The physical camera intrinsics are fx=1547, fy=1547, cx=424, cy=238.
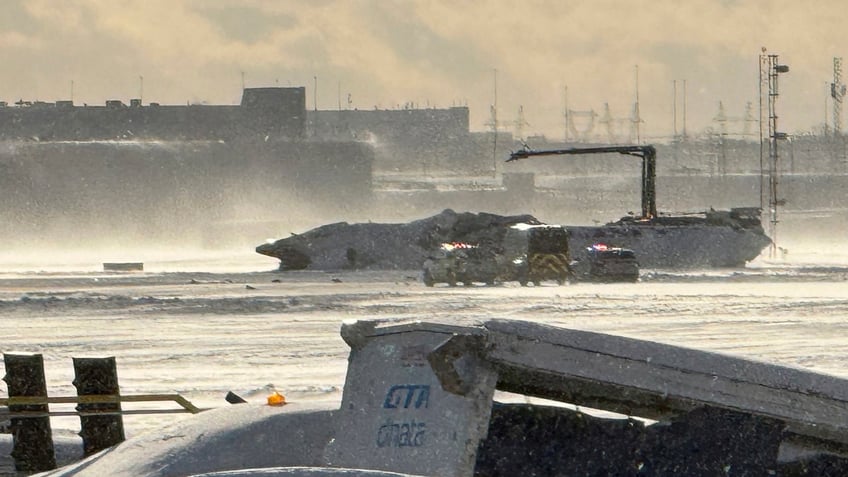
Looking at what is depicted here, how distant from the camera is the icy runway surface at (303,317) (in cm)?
1873

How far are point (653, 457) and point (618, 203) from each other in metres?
161

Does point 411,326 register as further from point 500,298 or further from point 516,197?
point 516,197

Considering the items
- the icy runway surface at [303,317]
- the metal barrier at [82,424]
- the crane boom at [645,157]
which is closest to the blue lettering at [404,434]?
the metal barrier at [82,424]

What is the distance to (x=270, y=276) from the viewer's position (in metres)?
47.8

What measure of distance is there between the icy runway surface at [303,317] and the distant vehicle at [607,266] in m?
1.23

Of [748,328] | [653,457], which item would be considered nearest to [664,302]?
[748,328]

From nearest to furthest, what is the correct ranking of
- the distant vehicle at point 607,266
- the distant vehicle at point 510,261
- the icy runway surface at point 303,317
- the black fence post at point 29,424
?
the black fence post at point 29,424, the icy runway surface at point 303,317, the distant vehicle at point 510,261, the distant vehicle at point 607,266

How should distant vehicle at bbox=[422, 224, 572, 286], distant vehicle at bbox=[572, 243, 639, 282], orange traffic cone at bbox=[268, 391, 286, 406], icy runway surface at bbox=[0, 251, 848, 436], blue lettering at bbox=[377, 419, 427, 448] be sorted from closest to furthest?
blue lettering at bbox=[377, 419, 427, 448] → orange traffic cone at bbox=[268, 391, 286, 406] → icy runway surface at bbox=[0, 251, 848, 436] → distant vehicle at bbox=[422, 224, 572, 286] → distant vehicle at bbox=[572, 243, 639, 282]

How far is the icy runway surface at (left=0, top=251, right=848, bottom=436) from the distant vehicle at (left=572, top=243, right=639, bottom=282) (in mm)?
1228

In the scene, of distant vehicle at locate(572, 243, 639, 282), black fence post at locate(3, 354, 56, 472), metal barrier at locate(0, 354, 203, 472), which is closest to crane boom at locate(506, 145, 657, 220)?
distant vehicle at locate(572, 243, 639, 282)

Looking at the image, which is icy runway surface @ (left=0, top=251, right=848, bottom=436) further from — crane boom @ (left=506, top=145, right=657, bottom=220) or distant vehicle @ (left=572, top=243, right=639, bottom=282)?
crane boom @ (left=506, top=145, right=657, bottom=220)

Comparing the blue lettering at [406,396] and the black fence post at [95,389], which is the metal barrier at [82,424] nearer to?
the black fence post at [95,389]

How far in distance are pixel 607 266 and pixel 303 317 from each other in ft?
52.8

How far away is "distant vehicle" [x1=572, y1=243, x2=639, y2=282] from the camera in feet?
143
